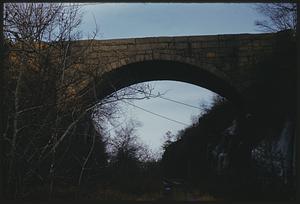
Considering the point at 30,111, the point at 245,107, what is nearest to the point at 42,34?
the point at 30,111

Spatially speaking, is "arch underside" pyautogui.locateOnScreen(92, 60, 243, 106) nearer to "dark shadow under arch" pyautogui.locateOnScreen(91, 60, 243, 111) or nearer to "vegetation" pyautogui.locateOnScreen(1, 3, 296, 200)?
"dark shadow under arch" pyautogui.locateOnScreen(91, 60, 243, 111)

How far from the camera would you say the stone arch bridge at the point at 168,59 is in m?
6.19

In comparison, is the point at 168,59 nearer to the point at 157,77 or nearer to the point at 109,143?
the point at 157,77

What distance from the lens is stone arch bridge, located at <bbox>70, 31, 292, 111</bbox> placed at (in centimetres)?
619

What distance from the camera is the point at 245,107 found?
6496mm

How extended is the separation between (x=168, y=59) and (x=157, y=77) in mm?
1940

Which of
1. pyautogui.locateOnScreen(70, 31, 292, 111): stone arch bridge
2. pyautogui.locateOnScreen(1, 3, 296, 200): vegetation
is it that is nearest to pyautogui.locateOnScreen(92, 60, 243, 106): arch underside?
pyautogui.locateOnScreen(70, 31, 292, 111): stone arch bridge

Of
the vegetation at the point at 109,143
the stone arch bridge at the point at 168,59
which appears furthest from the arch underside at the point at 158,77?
the vegetation at the point at 109,143

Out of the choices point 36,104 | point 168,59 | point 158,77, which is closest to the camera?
point 36,104

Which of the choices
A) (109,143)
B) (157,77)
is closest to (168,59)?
(157,77)

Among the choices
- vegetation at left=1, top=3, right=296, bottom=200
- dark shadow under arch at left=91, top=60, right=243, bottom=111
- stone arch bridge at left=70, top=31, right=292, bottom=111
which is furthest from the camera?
dark shadow under arch at left=91, top=60, right=243, bottom=111

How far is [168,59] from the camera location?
9.05 meters

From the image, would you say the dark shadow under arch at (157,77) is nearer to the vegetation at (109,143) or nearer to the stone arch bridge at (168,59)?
the stone arch bridge at (168,59)

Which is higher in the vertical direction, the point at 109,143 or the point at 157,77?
the point at 157,77
